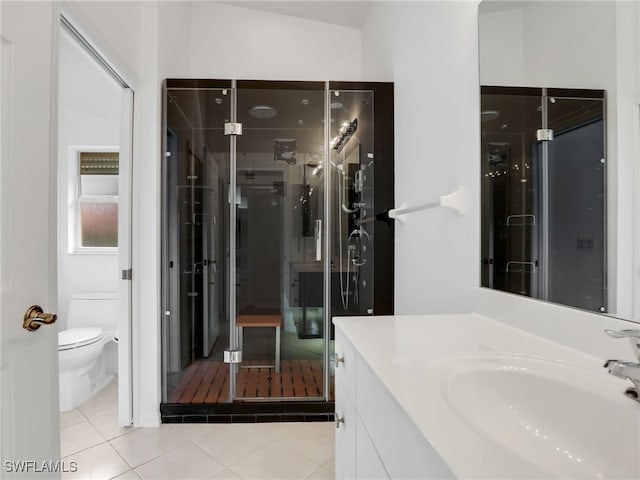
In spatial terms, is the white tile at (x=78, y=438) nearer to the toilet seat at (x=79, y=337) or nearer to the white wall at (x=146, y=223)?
the white wall at (x=146, y=223)

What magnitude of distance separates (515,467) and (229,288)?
207cm

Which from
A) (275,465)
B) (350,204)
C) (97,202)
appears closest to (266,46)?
(350,204)

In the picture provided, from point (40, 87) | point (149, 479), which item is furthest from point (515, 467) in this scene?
point (149, 479)

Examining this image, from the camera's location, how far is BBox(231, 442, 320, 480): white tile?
5.23 feet

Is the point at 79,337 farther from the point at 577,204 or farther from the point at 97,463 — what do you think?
the point at 577,204

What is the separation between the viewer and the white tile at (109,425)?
1906 mm

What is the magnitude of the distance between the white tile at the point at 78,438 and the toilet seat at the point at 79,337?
19.6 inches

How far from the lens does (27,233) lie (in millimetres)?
964

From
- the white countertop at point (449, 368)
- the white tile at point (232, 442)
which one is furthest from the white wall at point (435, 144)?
the white tile at point (232, 442)

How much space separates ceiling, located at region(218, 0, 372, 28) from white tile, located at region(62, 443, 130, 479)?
3353 mm

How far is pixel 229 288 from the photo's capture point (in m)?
2.29

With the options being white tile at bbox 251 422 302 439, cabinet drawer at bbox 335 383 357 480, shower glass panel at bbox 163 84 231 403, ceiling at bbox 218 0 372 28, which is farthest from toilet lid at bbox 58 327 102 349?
ceiling at bbox 218 0 372 28

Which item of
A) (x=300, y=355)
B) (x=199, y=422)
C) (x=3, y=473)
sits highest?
(x=3, y=473)

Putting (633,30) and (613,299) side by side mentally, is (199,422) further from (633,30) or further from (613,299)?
(633,30)
